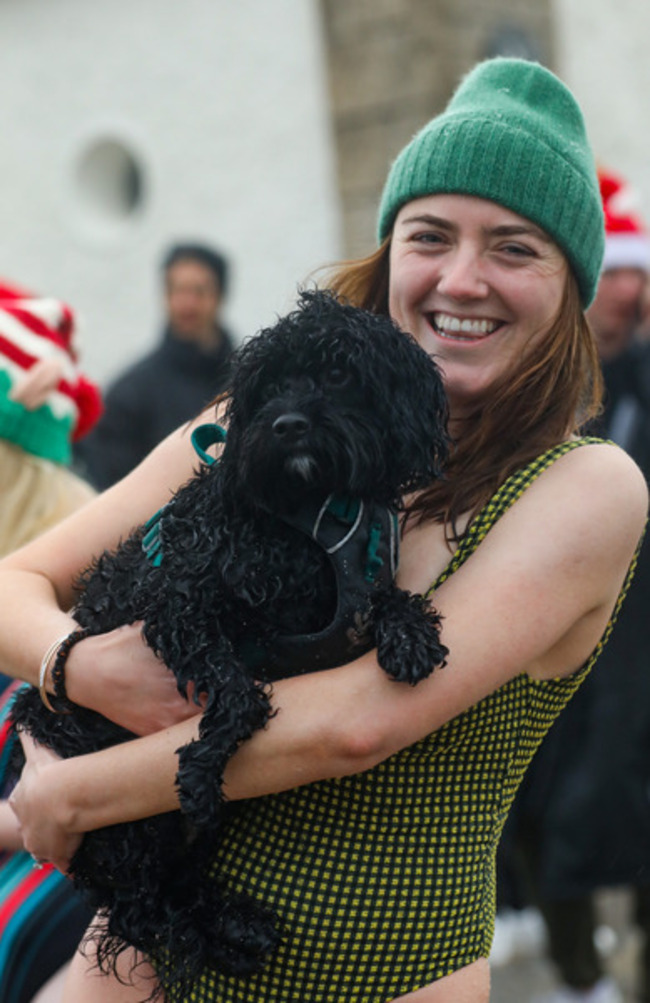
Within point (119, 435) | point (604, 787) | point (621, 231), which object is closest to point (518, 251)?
point (604, 787)

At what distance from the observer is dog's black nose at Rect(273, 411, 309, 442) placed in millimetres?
1923

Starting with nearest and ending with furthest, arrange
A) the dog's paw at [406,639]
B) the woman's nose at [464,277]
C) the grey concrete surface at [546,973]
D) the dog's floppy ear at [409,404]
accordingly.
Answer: the dog's paw at [406,639] → the dog's floppy ear at [409,404] → the woman's nose at [464,277] → the grey concrete surface at [546,973]

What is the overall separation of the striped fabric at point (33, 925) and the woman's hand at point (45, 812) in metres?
0.36

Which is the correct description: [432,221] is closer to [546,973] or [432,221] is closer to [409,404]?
[409,404]

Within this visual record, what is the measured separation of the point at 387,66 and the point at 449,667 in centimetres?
808

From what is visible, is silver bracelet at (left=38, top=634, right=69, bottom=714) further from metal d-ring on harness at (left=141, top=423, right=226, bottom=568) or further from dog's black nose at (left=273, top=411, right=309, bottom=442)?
dog's black nose at (left=273, top=411, right=309, bottom=442)

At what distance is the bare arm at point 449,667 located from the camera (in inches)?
75.7

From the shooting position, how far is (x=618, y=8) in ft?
35.0

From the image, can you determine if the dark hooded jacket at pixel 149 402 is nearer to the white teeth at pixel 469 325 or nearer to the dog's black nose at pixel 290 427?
the white teeth at pixel 469 325

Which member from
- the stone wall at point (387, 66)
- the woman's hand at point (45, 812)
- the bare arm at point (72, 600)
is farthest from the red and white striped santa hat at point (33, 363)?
the stone wall at point (387, 66)

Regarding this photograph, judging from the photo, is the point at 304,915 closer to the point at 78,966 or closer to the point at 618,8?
the point at 78,966

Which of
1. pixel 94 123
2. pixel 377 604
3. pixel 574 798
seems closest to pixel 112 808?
pixel 377 604

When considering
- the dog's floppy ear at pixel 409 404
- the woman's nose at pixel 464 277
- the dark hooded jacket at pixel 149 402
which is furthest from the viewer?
the dark hooded jacket at pixel 149 402

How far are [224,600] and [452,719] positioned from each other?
362mm
